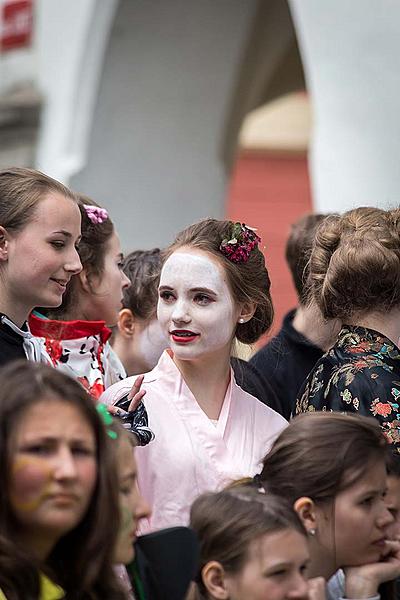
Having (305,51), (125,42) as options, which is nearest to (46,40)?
(125,42)

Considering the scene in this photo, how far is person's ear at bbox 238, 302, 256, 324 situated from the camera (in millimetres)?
3867

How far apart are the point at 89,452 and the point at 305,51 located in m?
4.41

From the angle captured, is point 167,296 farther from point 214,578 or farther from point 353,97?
point 353,97

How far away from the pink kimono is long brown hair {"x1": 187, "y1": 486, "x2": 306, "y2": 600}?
0.51m

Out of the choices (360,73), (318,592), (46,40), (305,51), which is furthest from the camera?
(46,40)

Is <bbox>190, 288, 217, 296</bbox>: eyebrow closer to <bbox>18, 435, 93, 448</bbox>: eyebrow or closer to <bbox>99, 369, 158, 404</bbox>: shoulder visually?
<bbox>99, 369, 158, 404</bbox>: shoulder

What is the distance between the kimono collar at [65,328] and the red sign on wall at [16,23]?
22.5 ft

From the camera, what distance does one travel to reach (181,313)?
3693mm

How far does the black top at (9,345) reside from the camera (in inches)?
141

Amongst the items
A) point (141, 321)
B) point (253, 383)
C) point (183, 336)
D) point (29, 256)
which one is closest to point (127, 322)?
point (141, 321)

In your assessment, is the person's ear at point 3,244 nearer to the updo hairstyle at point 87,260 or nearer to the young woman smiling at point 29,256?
the young woman smiling at point 29,256

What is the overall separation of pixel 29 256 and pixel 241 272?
0.58 m

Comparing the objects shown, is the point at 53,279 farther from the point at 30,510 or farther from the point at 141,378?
the point at 30,510

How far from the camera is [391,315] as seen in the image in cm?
377
